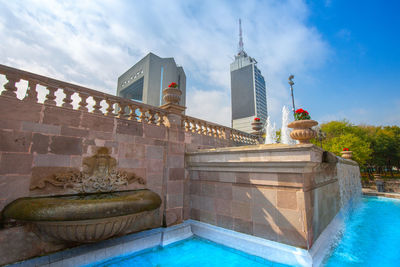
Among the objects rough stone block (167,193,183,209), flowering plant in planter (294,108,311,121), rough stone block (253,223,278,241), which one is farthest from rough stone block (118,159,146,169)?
flowering plant in planter (294,108,311,121)

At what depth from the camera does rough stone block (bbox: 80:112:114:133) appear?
460 centimetres

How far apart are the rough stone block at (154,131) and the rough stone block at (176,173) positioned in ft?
3.82

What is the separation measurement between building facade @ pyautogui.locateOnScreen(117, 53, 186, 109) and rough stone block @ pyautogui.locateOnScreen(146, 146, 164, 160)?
49.0 ft

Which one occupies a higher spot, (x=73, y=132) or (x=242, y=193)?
(x=73, y=132)

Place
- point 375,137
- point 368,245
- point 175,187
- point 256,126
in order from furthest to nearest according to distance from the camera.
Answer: point 375,137 < point 256,126 < point 175,187 < point 368,245

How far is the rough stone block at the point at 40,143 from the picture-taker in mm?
3885

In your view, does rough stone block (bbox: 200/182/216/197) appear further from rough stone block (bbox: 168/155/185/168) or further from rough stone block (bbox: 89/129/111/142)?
rough stone block (bbox: 89/129/111/142)

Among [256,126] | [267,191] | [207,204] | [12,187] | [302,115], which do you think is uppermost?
[256,126]

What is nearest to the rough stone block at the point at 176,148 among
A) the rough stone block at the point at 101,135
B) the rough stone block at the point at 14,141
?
the rough stone block at the point at 101,135

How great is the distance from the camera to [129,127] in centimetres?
534

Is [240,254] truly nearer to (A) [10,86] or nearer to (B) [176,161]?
(B) [176,161]

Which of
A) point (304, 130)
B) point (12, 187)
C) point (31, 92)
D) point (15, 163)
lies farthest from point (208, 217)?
point (31, 92)

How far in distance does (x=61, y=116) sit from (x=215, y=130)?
19.5 feet

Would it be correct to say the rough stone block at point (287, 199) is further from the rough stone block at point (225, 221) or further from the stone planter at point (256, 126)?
the stone planter at point (256, 126)
